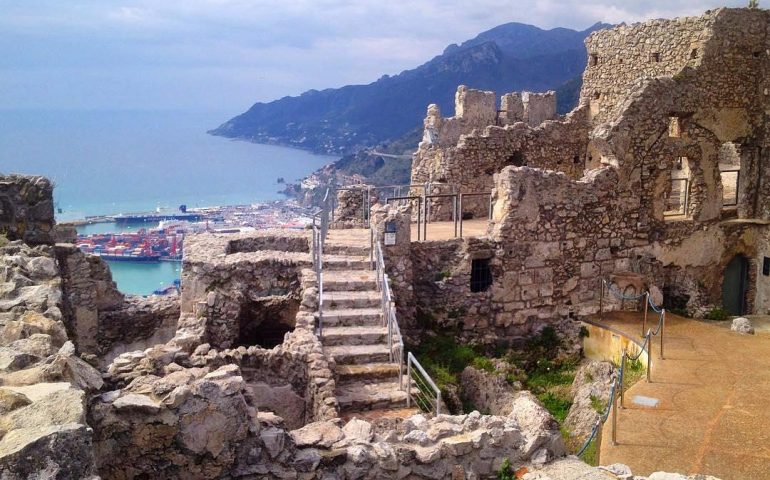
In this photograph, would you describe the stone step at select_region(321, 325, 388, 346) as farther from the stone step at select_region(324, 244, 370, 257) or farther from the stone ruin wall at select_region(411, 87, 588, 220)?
the stone ruin wall at select_region(411, 87, 588, 220)

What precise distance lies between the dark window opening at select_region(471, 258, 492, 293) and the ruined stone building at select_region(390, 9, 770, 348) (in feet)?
0.48

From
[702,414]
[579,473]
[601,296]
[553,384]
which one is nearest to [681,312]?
[601,296]

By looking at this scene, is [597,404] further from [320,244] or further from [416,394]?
[320,244]

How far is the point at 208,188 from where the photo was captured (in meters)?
70.7

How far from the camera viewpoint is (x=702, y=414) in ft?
29.2

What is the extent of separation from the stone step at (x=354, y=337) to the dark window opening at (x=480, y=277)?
321 cm

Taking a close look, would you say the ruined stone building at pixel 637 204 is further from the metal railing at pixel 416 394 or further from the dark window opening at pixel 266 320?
the metal railing at pixel 416 394

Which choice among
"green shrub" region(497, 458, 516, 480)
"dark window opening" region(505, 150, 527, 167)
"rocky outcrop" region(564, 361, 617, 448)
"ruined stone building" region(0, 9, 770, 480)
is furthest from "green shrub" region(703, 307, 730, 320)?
"green shrub" region(497, 458, 516, 480)

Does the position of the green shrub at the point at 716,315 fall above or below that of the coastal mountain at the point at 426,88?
below

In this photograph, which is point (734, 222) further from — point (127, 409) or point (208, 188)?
point (208, 188)

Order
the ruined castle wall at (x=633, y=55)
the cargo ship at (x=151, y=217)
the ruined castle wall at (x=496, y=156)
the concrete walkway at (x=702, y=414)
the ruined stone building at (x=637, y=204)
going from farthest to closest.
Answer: the cargo ship at (x=151, y=217) < the ruined castle wall at (x=496, y=156) < the ruined castle wall at (x=633, y=55) < the ruined stone building at (x=637, y=204) < the concrete walkway at (x=702, y=414)

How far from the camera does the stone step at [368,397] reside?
30.2 feet

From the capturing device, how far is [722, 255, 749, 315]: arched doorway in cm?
1530

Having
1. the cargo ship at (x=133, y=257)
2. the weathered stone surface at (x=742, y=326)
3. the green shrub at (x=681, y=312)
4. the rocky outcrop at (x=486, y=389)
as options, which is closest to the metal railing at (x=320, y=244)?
the rocky outcrop at (x=486, y=389)
